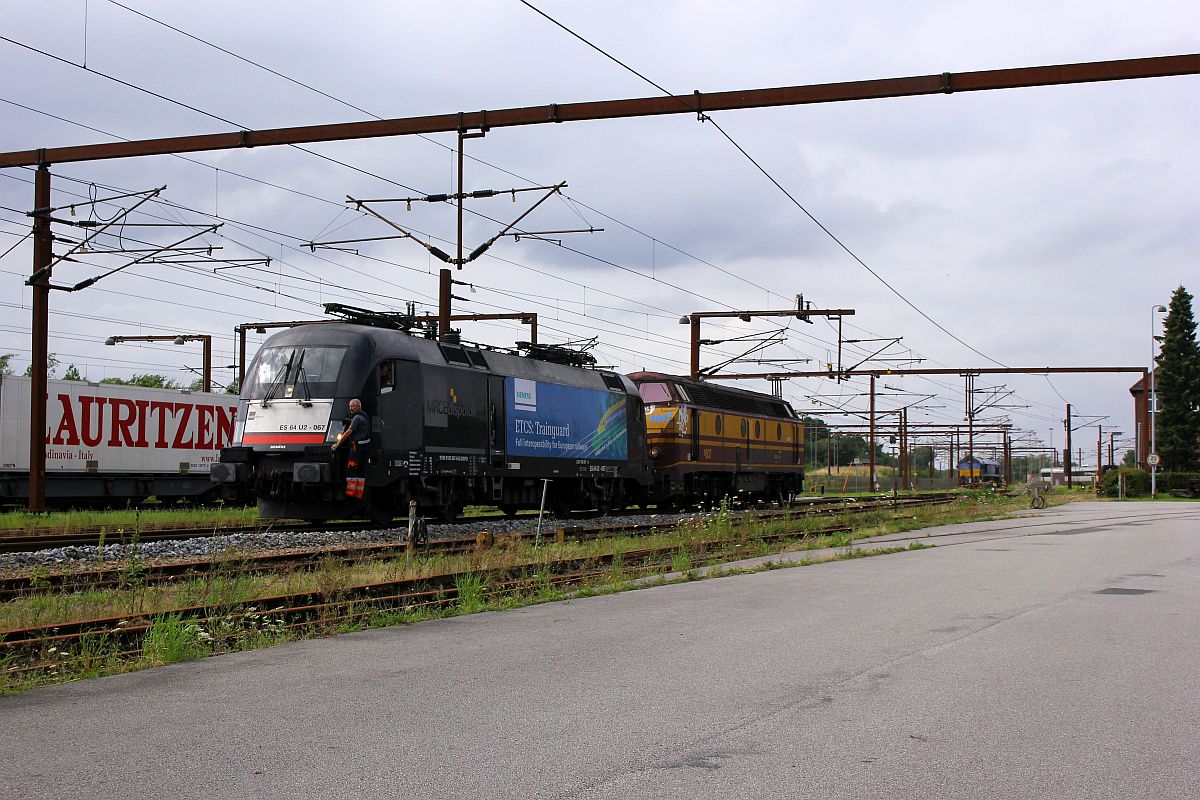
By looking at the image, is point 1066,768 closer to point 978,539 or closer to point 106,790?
point 106,790

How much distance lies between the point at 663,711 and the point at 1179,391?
2679 inches

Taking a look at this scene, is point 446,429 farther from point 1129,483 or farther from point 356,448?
point 1129,483

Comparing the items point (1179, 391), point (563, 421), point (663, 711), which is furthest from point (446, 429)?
point (1179, 391)

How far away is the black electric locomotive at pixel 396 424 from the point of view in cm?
1858

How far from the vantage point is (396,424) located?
1936 centimetres

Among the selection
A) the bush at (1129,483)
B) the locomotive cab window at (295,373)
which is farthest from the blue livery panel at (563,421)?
the bush at (1129,483)

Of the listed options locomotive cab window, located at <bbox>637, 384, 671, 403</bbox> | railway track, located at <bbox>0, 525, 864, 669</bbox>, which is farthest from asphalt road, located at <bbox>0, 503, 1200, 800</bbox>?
locomotive cab window, located at <bbox>637, 384, 671, 403</bbox>

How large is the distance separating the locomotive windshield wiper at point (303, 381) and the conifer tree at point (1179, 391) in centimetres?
5971

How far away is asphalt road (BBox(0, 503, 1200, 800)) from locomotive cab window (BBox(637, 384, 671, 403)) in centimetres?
1910

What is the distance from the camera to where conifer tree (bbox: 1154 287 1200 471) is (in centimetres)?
6431

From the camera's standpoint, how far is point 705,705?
22.1 feet

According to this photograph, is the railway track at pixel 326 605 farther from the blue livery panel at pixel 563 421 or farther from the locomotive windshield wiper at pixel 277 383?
the blue livery panel at pixel 563 421

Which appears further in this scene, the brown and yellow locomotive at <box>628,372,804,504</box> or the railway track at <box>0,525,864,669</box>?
the brown and yellow locomotive at <box>628,372,804,504</box>

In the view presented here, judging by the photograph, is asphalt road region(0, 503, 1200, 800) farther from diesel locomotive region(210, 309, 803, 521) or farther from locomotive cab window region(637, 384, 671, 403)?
locomotive cab window region(637, 384, 671, 403)
